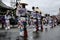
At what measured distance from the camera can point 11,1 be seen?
6700 centimetres

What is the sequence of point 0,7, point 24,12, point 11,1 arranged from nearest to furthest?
point 24,12
point 0,7
point 11,1

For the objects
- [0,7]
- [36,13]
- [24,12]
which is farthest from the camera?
[0,7]

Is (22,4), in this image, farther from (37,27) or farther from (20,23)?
(37,27)

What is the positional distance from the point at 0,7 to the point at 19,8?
1278 inches

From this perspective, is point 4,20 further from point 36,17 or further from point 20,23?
point 20,23

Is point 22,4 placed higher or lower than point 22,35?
higher

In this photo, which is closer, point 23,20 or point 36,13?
point 23,20

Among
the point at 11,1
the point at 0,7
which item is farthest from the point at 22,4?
the point at 11,1

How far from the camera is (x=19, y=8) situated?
13320 millimetres

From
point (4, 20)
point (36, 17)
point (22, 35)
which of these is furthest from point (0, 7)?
point (22, 35)

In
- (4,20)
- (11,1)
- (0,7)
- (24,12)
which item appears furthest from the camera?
(11,1)

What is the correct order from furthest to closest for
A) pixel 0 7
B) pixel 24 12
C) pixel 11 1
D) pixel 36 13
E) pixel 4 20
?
pixel 11 1 → pixel 0 7 → pixel 4 20 → pixel 36 13 → pixel 24 12

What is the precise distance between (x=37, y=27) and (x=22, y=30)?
539 cm

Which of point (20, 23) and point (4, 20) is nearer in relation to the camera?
point (20, 23)
